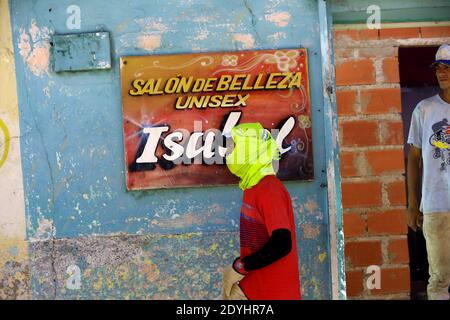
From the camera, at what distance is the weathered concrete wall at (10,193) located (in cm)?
602

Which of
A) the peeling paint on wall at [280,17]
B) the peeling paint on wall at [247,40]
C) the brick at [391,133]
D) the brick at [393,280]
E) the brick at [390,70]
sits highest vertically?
the peeling paint on wall at [280,17]

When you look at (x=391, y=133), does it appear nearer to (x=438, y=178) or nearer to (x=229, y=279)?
(x=438, y=178)

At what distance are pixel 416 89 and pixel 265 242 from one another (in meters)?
3.74

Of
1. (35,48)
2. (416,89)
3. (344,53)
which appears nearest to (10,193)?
(35,48)

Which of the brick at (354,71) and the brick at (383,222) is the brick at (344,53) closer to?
the brick at (354,71)

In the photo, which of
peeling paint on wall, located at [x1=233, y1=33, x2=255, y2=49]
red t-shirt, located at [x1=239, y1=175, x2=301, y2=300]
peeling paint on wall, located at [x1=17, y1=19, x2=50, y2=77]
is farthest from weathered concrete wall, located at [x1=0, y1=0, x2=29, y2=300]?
red t-shirt, located at [x1=239, y1=175, x2=301, y2=300]

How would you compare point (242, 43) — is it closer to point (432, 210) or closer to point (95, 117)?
point (95, 117)

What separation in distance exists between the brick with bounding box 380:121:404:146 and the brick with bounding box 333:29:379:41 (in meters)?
0.68

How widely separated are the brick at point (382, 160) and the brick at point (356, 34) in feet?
2.87

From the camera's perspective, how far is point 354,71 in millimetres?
6062

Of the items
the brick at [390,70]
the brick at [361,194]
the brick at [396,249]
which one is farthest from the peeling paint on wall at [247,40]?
the brick at [396,249]

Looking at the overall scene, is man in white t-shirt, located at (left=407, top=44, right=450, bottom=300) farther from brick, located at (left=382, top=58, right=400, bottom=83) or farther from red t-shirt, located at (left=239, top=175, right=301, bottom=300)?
red t-shirt, located at (left=239, top=175, right=301, bottom=300)

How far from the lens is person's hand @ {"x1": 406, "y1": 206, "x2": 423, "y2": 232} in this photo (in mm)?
6367
